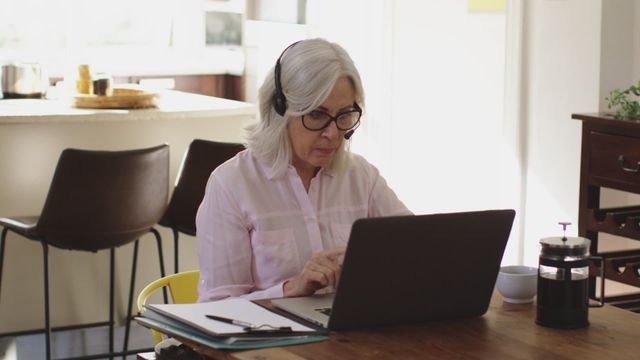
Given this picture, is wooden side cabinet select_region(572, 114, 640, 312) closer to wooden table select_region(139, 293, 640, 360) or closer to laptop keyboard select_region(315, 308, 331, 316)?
wooden table select_region(139, 293, 640, 360)

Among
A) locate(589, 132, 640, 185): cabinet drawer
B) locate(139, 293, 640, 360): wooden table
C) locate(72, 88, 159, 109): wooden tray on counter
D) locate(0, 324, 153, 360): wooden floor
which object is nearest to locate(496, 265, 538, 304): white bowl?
locate(139, 293, 640, 360): wooden table

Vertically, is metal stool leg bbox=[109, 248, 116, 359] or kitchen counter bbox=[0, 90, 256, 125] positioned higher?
kitchen counter bbox=[0, 90, 256, 125]

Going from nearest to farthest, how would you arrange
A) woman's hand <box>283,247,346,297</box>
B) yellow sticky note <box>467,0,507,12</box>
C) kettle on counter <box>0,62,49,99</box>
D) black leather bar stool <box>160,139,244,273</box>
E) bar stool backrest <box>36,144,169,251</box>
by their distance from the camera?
woman's hand <box>283,247,346,297</box> → bar stool backrest <box>36,144,169,251</box> → black leather bar stool <box>160,139,244,273</box> → yellow sticky note <box>467,0,507,12</box> → kettle on counter <box>0,62,49,99</box>

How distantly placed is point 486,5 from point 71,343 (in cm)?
242

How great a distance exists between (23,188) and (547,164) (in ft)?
7.05

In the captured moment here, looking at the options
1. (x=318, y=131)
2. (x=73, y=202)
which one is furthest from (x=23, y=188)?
(x=318, y=131)

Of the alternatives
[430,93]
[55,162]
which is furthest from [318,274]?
[430,93]

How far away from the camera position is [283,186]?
2.50m

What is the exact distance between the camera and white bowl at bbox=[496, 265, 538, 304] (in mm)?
2215

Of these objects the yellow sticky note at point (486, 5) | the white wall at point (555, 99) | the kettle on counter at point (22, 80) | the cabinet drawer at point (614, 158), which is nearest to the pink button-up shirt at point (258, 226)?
the cabinet drawer at point (614, 158)

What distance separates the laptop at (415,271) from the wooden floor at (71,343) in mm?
2623

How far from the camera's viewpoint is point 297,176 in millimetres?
2510

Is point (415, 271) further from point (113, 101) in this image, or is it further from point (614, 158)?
point (113, 101)

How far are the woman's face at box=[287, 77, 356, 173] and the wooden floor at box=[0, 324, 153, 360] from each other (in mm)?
2296
